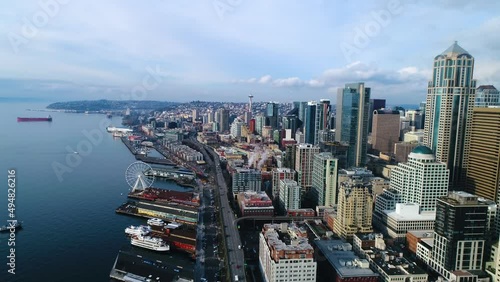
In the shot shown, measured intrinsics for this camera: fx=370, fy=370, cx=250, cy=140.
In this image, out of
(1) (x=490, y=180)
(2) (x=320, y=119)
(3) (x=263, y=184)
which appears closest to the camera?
(1) (x=490, y=180)

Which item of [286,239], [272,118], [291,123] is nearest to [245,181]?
[286,239]

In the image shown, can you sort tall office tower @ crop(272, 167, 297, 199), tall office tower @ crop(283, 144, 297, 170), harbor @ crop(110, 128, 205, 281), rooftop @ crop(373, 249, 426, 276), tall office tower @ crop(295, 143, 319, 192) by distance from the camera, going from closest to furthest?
rooftop @ crop(373, 249, 426, 276) → harbor @ crop(110, 128, 205, 281) → tall office tower @ crop(272, 167, 297, 199) → tall office tower @ crop(295, 143, 319, 192) → tall office tower @ crop(283, 144, 297, 170)

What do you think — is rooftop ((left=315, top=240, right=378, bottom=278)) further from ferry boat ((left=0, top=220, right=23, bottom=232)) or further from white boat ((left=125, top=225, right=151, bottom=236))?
ferry boat ((left=0, top=220, right=23, bottom=232))

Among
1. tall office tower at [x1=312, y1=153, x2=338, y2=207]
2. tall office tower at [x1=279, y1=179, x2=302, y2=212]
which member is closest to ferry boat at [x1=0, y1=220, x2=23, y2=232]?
tall office tower at [x1=279, y1=179, x2=302, y2=212]

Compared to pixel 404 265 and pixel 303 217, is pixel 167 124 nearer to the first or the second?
pixel 303 217

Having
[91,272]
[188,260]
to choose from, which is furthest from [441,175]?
[91,272]

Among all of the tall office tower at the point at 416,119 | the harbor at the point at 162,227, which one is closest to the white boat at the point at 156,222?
the harbor at the point at 162,227
